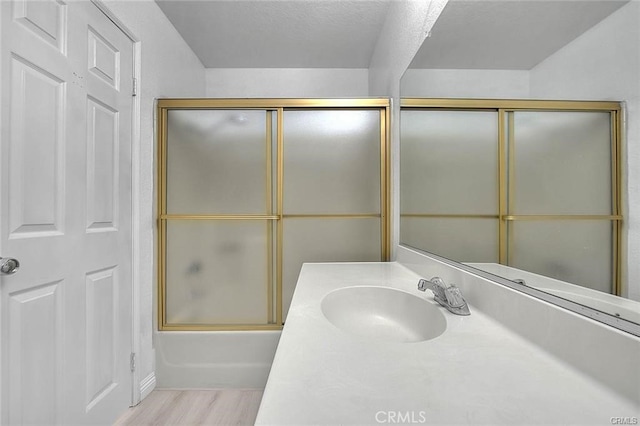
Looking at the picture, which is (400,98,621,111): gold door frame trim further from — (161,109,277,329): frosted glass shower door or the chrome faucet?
(161,109,277,329): frosted glass shower door

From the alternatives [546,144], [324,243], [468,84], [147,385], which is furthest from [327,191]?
[147,385]

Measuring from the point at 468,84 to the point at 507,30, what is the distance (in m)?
0.19

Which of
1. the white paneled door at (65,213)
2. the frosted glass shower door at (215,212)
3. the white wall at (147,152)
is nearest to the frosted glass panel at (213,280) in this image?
the frosted glass shower door at (215,212)

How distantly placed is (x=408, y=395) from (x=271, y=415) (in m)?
0.21

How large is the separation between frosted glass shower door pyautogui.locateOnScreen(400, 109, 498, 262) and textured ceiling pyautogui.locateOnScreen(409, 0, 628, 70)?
0.15 metres

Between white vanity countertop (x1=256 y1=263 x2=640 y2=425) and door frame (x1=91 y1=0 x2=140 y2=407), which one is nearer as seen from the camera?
white vanity countertop (x1=256 y1=263 x2=640 y2=425)

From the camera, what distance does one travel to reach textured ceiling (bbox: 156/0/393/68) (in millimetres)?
1790

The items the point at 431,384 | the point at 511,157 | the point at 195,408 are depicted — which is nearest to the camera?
the point at 431,384

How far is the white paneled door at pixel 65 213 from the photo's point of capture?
0.94 metres

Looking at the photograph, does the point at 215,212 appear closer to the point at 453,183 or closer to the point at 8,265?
the point at 8,265

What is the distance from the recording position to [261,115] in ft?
5.67

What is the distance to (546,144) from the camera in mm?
544

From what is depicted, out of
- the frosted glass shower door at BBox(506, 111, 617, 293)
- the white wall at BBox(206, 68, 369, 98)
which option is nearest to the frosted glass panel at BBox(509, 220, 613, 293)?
the frosted glass shower door at BBox(506, 111, 617, 293)

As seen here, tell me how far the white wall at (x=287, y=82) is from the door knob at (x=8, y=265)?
6.86 feet
